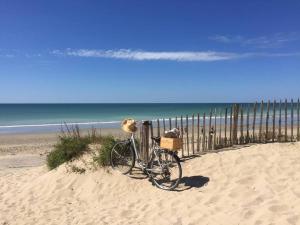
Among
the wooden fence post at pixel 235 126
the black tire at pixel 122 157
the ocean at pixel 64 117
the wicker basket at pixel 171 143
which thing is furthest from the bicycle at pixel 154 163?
the ocean at pixel 64 117

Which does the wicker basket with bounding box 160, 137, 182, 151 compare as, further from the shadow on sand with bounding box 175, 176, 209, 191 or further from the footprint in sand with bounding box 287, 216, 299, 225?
the footprint in sand with bounding box 287, 216, 299, 225

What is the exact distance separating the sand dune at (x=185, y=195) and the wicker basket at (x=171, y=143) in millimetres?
846

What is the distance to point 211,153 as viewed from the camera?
30.9 ft

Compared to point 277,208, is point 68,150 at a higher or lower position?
higher

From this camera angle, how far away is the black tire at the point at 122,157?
9070 millimetres

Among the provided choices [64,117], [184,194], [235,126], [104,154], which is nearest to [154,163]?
[184,194]

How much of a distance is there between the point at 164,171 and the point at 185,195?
Answer: 2.71ft

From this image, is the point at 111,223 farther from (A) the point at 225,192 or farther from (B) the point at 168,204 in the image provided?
(A) the point at 225,192

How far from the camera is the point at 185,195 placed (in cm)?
750

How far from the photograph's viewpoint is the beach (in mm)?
6477

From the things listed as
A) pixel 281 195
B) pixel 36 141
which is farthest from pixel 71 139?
pixel 36 141

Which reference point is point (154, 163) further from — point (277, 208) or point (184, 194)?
point (277, 208)

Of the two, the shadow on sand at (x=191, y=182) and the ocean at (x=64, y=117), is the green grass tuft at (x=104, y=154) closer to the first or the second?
the shadow on sand at (x=191, y=182)

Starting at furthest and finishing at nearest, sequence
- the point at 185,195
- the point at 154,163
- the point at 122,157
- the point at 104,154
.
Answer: the point at 104,154
the point at 122,157
the point at 154,163
the point at 185,195
